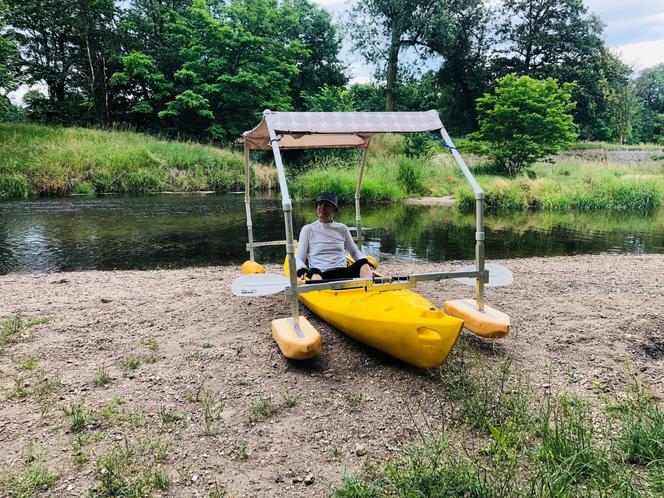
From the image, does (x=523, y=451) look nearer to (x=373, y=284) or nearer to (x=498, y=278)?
(x=373, y=284)

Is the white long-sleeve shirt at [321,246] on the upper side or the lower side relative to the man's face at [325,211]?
lower

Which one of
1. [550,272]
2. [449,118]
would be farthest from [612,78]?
[550,272]

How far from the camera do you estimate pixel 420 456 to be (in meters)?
2.97

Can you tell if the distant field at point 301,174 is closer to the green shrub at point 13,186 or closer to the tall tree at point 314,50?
the green shrub at point 13,186

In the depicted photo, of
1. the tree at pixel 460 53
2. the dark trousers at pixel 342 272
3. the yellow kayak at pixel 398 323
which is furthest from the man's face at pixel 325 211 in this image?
the tree at pixel 460 53

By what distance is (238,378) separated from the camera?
13.6 ft

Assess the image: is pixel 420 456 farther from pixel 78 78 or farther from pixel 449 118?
pixel 449 118

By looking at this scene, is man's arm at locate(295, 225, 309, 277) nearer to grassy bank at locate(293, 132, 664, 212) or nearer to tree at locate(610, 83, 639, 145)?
grassy bank at locate(293, 132, 664, 212)

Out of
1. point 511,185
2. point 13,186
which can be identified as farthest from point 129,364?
point 13,186

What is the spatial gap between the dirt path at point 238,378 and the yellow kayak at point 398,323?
0.29 meters

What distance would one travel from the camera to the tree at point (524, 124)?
2302cm

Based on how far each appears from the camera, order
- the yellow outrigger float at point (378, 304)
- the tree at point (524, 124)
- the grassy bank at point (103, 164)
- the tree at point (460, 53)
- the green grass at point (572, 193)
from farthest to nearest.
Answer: the tree at point (460, 53) → the tree at point (524, 124) → the grassy bank at point (103, 164) → the green grass at point (572, 193) → the yellow outrigger float at point (378, 304)

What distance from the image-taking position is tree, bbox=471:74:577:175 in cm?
2302

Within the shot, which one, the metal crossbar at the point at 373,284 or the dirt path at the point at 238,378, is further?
the metal crossbar at the point at 373,284
